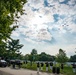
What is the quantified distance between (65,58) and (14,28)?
A: 38898mm

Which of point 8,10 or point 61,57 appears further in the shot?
point 61,57

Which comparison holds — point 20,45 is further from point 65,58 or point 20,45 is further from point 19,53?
point 65,58

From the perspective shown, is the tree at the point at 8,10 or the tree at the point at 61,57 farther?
the tree at the point at 61,57

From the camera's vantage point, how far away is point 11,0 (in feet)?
48.8

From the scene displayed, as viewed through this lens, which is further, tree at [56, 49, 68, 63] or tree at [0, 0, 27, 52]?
tree at [56, 49, 68, 63]

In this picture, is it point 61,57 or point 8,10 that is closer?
point 8,10

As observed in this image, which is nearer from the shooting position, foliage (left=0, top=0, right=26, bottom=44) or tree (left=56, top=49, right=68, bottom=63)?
foliage (left=0, top=0, right=26, bottom=44)

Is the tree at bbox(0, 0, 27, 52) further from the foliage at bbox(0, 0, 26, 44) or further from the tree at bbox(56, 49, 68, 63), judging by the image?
the tree at bbox(56, 49, 68, 63)

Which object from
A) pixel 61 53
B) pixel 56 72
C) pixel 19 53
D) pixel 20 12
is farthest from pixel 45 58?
pixel 20 12

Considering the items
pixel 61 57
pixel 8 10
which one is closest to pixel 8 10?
pixel 8 10

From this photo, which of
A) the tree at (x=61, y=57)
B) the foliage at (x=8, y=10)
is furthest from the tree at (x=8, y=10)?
the tree at (x=61, y=57)

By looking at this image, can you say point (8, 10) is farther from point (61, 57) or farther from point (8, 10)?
point (61, 57)

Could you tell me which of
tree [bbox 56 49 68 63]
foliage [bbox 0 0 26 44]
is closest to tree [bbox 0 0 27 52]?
foliage [bbox 0 0 26 44]

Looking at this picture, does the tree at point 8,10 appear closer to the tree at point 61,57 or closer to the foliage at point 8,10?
the foliage at point 8,10
